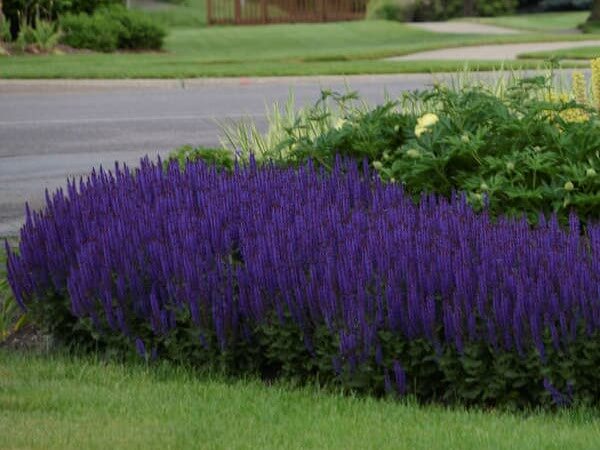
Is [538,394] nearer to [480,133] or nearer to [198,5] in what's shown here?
[480,133]

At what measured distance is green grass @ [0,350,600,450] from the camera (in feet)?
16.3

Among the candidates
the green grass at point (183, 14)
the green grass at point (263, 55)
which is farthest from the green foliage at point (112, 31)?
the green grass at point (183, 14)

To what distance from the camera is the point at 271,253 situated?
606cm

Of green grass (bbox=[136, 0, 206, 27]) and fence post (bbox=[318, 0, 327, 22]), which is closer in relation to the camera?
fence post (bbox=[318, 0, 327, 22])

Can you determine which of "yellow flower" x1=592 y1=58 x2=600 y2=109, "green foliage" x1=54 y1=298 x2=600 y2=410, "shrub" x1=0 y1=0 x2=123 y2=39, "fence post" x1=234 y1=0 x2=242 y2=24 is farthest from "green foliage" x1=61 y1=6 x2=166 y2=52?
"green foliage" x1=54 y1=298 x2=600 y2=410

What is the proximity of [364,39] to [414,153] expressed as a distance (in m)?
28.9

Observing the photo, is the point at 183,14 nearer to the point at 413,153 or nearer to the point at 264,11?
the point at 264,11

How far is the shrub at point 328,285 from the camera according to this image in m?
5.50

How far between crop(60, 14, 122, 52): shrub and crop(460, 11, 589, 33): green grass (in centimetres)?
1557

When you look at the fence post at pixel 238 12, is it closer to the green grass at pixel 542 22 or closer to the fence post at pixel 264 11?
the fence post at pixel 264 11

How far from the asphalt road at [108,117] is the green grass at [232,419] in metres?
4.63

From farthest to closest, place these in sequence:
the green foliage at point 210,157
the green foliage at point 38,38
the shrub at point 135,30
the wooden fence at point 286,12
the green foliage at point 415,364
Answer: the wooden fence at point 286,12 < the shrub at point 135,30 < the green foliage at point 38,38 < the green foliage at point 210,157 < the green foliage at point 415,364

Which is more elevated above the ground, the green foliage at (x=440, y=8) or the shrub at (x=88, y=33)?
the shrub at (x=88, y=33)

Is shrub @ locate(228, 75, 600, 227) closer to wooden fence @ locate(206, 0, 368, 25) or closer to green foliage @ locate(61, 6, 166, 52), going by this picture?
green foliage @ locate(61, 6, 166, 52)
